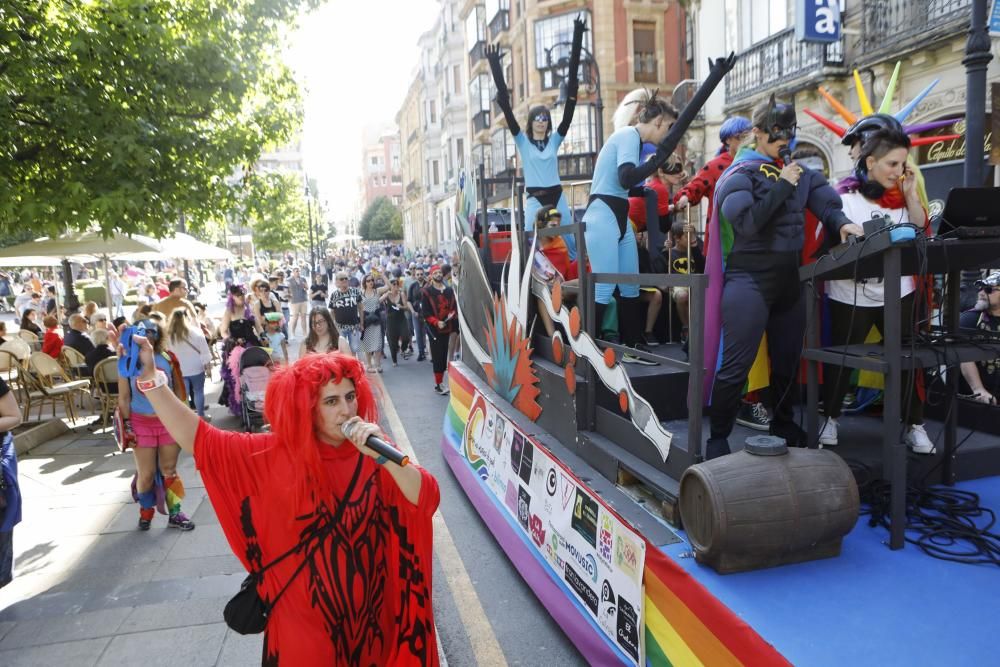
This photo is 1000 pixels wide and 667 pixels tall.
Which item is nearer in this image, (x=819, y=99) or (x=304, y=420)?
(x=304, y=420)

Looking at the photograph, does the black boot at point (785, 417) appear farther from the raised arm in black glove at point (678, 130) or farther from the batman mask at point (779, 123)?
the raised arm in black glove at point (678, 130)

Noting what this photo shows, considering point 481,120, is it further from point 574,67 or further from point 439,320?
point 574,67

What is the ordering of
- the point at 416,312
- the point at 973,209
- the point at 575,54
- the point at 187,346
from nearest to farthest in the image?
1. the point at 973,209
2. the point at 575,54
3. the point at 187,346
4. the point at 416,312

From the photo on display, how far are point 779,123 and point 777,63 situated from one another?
1440 cm

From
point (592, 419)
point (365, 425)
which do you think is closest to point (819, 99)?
point (592, 419)

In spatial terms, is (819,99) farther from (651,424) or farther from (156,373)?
(156,373)

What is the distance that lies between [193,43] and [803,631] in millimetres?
8113

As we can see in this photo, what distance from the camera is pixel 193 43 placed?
7691 millimetres

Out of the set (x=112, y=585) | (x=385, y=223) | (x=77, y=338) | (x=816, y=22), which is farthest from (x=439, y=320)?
(x=385, y=223)

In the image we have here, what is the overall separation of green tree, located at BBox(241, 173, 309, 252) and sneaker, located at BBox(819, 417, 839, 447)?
772cm

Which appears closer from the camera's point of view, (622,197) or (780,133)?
(780,133)

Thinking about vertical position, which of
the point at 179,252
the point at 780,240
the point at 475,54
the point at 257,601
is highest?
the point at 475,54

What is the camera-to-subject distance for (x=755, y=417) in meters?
4.09

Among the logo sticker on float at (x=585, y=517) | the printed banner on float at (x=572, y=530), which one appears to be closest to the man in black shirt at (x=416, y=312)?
the printed banner on float at (x=572, y=530)
